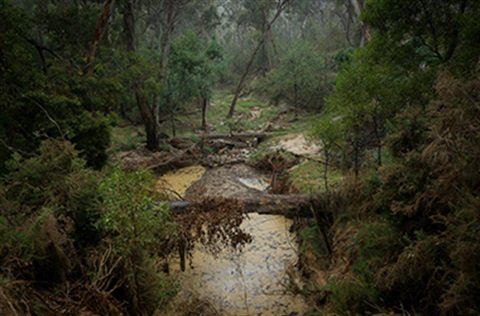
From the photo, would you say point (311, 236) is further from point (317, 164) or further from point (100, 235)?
point (317, 164)

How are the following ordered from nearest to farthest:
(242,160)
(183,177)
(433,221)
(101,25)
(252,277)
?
(433,221) < (252,277) < (101,25) < (183,177) < (242,160)

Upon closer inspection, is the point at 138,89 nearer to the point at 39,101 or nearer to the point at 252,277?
the point at 39,101

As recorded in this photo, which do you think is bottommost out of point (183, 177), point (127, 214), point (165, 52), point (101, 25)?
point (183, 177)

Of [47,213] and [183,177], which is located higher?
[47,213]

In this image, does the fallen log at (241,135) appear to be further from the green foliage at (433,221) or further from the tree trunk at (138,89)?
the green foliage at (433,221)

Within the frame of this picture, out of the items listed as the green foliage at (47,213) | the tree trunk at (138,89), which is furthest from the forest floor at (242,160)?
the green foliage at (47,213)

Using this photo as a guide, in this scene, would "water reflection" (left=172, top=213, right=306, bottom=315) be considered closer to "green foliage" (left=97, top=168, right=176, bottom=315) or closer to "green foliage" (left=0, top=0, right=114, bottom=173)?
"green foliage" (left=97, top=168, right=176, bottom=315)

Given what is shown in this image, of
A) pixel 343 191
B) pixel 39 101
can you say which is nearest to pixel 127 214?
pixel 343 191

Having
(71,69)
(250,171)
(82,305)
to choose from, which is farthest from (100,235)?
(250,171)

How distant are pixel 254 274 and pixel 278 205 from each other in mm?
1424

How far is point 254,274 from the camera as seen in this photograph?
6.51 m

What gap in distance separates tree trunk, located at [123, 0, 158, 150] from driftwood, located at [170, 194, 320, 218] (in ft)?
22.2

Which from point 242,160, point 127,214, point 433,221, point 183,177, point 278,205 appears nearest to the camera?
point 433,221

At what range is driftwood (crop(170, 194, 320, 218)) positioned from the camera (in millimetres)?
6477
